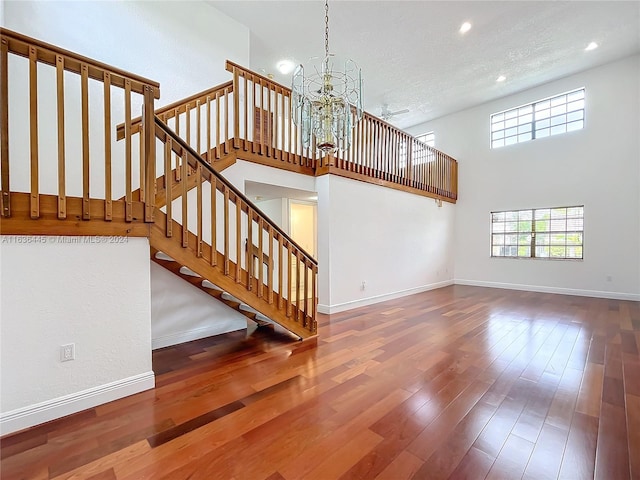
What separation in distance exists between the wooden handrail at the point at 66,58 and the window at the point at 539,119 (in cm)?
780

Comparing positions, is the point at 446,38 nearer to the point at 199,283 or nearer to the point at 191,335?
the point at 199,283

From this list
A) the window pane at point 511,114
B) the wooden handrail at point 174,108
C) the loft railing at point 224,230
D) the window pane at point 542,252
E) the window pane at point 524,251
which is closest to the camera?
the loft railing at point 224,230

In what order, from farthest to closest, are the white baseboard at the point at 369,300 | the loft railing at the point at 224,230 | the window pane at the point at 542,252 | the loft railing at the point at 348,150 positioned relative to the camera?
1. the window pane at the point at 542,252
2. the white baseboard at the point at 369,300
3. the loft railing at the point at 348,150
4. the loft railing at the point at 224,230

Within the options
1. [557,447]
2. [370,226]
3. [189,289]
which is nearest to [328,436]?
[557,447]

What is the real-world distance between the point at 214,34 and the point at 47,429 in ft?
17.1

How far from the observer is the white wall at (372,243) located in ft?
15.2

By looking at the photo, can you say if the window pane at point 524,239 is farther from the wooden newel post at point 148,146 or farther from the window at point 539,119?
the wooden newel post at point 148,146

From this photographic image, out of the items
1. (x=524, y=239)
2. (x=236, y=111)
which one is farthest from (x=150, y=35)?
(x=524, y=239)

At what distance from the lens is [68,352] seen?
1.94m

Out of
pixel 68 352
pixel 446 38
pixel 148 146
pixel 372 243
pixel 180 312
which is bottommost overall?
pixel 180 312

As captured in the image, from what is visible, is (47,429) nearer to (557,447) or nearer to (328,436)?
(328,436)

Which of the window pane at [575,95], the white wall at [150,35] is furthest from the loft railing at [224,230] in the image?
the window pane at [575,95]

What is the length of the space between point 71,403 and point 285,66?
6.24 meters

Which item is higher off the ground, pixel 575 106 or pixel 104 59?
pixel 575 106
